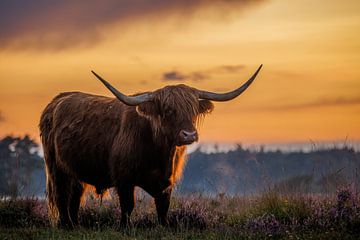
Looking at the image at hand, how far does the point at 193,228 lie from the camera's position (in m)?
9.50

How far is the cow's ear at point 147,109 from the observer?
30.8 ft

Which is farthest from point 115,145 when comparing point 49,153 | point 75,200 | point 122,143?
point 49,153

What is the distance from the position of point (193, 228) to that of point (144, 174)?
3.30ft

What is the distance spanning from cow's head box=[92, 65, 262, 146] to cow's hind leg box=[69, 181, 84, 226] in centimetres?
229

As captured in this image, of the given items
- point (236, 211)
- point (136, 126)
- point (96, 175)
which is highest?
point (136, 126)

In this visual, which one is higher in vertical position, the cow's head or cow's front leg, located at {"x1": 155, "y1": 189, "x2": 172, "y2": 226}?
the cow's head

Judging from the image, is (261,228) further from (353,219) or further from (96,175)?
(96,175)

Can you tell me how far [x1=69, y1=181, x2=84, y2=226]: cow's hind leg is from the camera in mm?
11062

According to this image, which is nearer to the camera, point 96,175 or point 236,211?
point 96,175

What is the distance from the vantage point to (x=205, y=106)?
32.3ft

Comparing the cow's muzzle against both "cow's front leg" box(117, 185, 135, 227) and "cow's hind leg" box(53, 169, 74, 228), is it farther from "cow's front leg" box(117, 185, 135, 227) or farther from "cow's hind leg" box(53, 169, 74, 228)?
"cow's hind leg" box(53, 169, 74, 228)

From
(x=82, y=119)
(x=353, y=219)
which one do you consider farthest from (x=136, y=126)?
(x=353, y=219)

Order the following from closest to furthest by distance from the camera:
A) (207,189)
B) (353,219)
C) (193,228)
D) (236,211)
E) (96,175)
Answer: (353,219)
(193,228)
(96,175)
(236,211)
(207,189)

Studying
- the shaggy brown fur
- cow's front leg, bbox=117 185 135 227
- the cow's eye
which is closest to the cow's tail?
the shaggy brown fur
